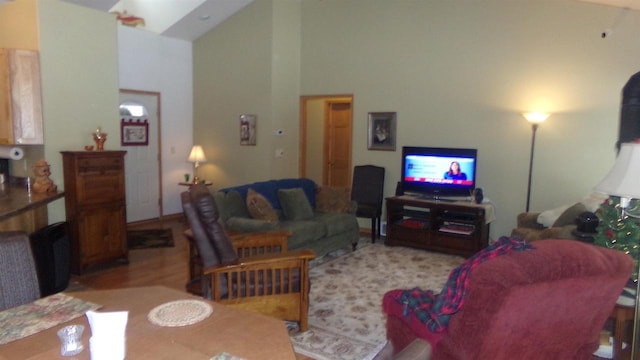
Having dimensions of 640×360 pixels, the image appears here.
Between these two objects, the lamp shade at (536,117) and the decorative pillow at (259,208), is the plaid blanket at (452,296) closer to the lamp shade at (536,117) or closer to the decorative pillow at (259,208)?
the decorative pillow at (259,208)

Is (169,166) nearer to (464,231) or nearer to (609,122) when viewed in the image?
(464,231)

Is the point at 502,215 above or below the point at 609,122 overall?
below

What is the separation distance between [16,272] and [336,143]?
6.91 m

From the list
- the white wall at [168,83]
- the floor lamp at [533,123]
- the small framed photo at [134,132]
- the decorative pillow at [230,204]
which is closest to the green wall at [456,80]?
the floor lamp at [533,123]

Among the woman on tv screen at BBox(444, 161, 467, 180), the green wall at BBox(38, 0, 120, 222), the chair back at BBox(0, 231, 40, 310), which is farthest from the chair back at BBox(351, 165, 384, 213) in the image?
the chair back at BBox(0, 231, 40, 310)

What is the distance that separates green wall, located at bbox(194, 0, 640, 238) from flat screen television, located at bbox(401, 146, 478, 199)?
0.84 feet

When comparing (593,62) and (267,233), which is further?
(593,62)

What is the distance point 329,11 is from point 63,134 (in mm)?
4157

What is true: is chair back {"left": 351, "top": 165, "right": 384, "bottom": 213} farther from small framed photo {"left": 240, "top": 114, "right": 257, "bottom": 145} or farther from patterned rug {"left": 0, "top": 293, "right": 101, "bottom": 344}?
patterned rug {"left": 0, "top": 293, "right": 101, "bottom": 344}

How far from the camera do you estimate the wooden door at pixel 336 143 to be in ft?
27.7

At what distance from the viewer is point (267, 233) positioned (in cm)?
404

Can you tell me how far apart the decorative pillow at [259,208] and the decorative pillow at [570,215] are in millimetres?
2767

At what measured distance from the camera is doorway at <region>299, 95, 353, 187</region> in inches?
332

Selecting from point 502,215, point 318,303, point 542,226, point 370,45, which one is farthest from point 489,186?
point 318,303
